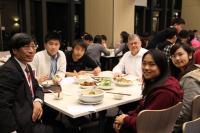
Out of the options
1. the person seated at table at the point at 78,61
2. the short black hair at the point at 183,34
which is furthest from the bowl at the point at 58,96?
the short black hair at the point at 183,34

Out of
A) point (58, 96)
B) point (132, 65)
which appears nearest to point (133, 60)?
point (132, 65)

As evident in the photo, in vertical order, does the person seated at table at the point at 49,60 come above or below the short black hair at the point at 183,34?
below

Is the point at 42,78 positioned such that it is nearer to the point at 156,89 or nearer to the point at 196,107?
the point at 156,89

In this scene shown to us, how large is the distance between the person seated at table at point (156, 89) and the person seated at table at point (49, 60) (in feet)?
4.54

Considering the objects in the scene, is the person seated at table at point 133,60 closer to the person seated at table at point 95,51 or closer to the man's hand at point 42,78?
the man's hand at point 42,78

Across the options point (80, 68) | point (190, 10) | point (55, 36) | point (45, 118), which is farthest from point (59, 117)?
point (190, 10)

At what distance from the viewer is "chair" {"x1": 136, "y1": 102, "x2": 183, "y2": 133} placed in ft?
5.46

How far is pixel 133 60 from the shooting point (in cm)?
349

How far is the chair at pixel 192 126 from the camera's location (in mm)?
1433

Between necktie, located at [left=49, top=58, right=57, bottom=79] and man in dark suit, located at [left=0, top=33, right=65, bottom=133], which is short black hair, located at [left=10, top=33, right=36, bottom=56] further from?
necktie, located at [left=49, top=58, right=57, bottom=79]

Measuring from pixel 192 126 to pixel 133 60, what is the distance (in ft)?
6.77

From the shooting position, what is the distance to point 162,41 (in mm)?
4156

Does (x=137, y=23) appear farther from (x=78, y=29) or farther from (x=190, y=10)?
(x=190, y=10)

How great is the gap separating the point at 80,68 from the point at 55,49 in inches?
23.6
